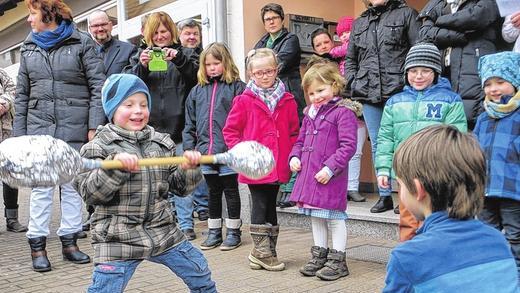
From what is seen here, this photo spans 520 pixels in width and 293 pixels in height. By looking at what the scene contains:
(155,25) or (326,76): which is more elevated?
(155,25)

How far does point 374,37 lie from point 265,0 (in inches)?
77.1

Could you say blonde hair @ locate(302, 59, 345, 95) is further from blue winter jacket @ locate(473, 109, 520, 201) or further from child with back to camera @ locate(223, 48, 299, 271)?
blue winter jacket @ locate(473, 109, 520, 201)

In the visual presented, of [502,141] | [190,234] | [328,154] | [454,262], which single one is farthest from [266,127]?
[454,262]

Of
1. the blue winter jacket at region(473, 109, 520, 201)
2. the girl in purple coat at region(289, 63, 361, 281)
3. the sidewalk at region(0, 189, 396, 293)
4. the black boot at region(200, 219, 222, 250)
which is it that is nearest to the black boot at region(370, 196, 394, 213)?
the sidewalk at region(0, 189, 396, 293)

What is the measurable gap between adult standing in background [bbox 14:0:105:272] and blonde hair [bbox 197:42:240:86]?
2.98 ft

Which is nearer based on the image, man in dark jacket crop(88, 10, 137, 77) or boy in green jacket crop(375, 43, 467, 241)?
boy in green jacket crop(375, 43, 467, 241)

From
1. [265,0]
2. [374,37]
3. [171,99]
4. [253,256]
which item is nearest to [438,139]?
[253,256]

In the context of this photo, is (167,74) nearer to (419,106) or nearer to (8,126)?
(8,126)

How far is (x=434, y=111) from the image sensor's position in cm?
414

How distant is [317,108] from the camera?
14.6ft

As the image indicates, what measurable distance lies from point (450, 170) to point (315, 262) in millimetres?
2600

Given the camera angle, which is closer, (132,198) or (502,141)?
(132,198)

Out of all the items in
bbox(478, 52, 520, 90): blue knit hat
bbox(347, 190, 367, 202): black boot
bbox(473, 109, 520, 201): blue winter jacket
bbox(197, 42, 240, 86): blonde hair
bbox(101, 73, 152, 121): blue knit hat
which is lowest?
bbox(347, 190, 367, 202): black boot

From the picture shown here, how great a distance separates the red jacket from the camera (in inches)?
184
